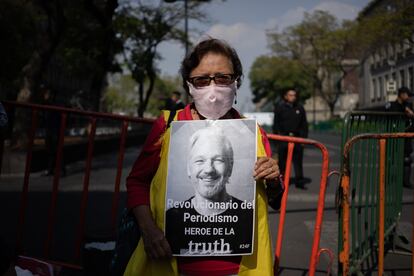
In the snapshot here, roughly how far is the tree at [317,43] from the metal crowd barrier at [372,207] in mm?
42472

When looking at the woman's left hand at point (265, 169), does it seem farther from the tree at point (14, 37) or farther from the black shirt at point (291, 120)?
the tree at point (14, 37)

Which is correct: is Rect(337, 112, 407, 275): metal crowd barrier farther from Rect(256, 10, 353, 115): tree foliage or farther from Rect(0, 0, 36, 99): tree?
Rect(256, 10, 353, 115): tree foliage

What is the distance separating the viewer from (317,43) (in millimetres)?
46250

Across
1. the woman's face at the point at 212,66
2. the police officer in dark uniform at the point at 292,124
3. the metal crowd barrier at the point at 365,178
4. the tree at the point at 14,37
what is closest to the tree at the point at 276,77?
the tree at the point at 14,37

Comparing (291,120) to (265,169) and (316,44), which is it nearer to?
(265,169)

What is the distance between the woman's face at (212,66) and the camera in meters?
1.94

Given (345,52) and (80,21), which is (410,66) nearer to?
(80,21)

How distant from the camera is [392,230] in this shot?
15.7 ft

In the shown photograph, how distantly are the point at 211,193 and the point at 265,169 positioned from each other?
0.74 feet

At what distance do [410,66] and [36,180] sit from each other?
7061 mm

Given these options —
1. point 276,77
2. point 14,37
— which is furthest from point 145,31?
point 276,77

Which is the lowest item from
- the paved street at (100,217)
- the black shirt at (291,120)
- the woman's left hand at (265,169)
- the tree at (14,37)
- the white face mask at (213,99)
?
the paved street at (100,217)

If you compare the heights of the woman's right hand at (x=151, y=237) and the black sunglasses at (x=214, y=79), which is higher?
the black sunglasses at (x=214, y=79)

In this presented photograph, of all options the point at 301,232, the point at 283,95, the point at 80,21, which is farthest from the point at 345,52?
the point at 301,232
